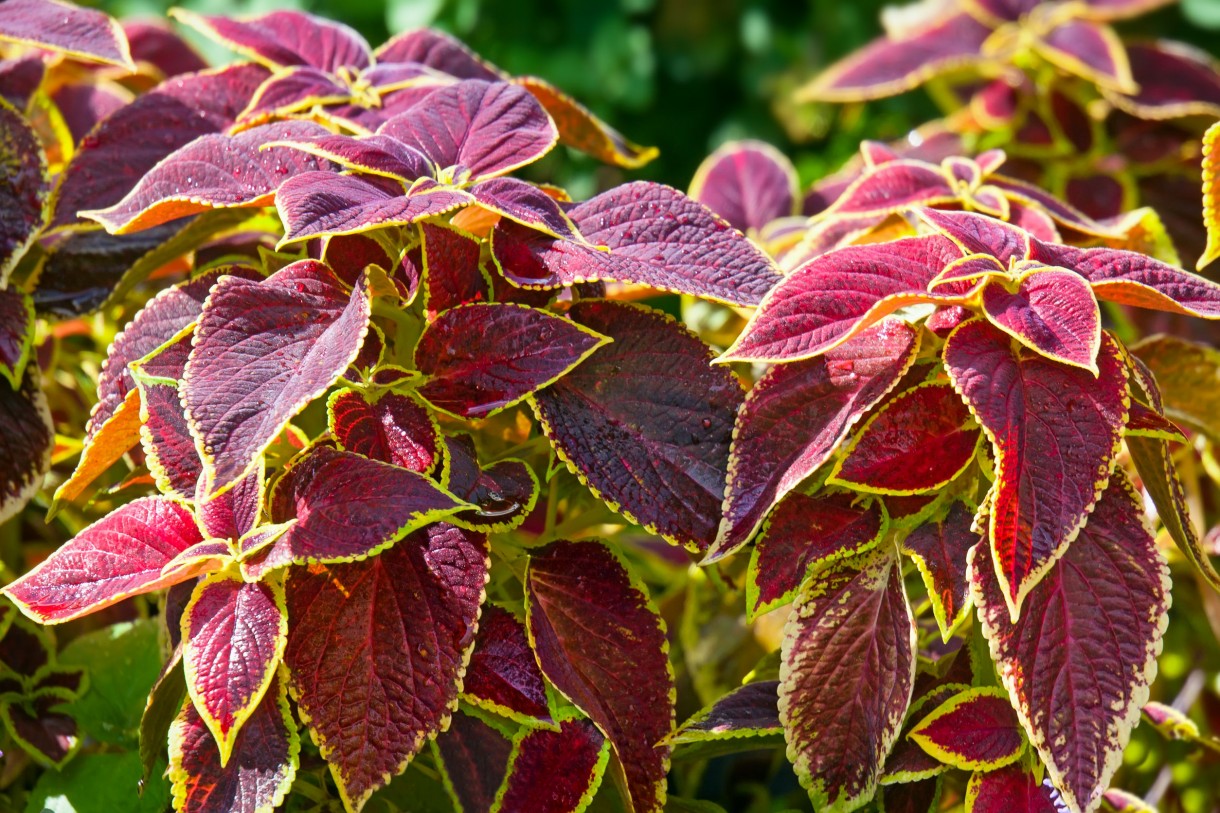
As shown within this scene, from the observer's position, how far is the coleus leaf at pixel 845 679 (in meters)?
0.69

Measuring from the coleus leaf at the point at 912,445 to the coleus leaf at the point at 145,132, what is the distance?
54cm

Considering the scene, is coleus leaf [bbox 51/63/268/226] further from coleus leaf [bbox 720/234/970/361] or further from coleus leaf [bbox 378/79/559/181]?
coleus leaf [bbox 720/234/970/361]

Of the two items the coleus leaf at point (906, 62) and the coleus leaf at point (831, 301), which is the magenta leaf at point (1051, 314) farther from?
the coleus leaf at point (906, 62)

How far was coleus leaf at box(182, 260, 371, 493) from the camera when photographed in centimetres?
60

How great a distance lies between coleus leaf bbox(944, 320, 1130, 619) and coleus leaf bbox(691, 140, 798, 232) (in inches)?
20.0

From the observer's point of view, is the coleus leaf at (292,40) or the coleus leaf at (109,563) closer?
the coleus leaf at (109,563)

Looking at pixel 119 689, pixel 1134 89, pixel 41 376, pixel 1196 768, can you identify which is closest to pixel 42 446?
pixel 41 376

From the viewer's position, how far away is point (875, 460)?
70 centimetres

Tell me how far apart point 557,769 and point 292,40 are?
612mm

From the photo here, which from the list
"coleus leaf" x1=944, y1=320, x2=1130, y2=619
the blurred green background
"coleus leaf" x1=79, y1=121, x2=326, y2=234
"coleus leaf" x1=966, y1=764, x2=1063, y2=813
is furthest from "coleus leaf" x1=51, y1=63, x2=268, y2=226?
the blurred green background

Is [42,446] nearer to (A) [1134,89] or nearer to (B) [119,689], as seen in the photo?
(B) [119,689]

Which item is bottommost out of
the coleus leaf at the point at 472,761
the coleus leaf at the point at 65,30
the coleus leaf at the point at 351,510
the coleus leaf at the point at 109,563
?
the coleus leaf at the point at 472,761

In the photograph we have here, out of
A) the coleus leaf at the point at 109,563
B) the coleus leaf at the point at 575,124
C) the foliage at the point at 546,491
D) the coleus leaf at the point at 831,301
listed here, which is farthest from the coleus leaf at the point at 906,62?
the coleus leaf at the point at 109,563

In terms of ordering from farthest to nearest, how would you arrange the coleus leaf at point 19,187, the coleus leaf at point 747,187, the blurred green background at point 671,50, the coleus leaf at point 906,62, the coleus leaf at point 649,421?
the blurred green background at point 671,50 → the coleus leaf at point 906,62 → the coleus leaf at point 747,187 → the coleus leaf at point 19,187 → the coleus leaf at point 649,421
